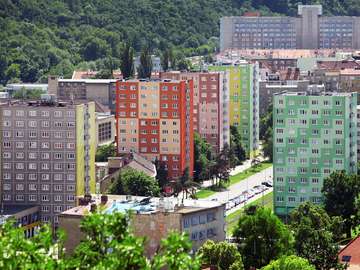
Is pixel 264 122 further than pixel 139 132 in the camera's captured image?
Yes

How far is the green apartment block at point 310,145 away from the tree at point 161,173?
22.2ft

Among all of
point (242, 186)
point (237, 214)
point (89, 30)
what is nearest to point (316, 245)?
point (237, 214)

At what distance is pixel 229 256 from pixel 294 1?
102035 millimetres

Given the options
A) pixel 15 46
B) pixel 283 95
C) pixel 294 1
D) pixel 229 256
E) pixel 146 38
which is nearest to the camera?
pixel 229 256

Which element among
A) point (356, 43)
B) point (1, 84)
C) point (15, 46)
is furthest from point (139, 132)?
point (356, 43)

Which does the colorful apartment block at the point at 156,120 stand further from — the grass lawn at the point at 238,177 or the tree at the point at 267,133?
the tree at the point at 267,133

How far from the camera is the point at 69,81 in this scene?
77.4m

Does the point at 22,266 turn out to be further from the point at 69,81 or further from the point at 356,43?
the point at 356,43

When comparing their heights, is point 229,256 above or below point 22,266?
below

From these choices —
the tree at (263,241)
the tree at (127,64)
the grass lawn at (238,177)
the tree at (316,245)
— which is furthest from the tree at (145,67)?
the tree at (263,241)

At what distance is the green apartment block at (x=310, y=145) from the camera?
1998 inches

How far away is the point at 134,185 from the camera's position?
51.2 metres

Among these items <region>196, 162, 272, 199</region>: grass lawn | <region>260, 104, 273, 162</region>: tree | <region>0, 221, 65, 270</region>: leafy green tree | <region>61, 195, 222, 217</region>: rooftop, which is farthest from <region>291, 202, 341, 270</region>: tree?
<region>260, 104, 273, 162</region>: tree

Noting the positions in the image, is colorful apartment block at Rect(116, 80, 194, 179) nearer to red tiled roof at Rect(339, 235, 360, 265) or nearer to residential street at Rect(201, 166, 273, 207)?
residential street at Rect(201, 166, 273, 207)
